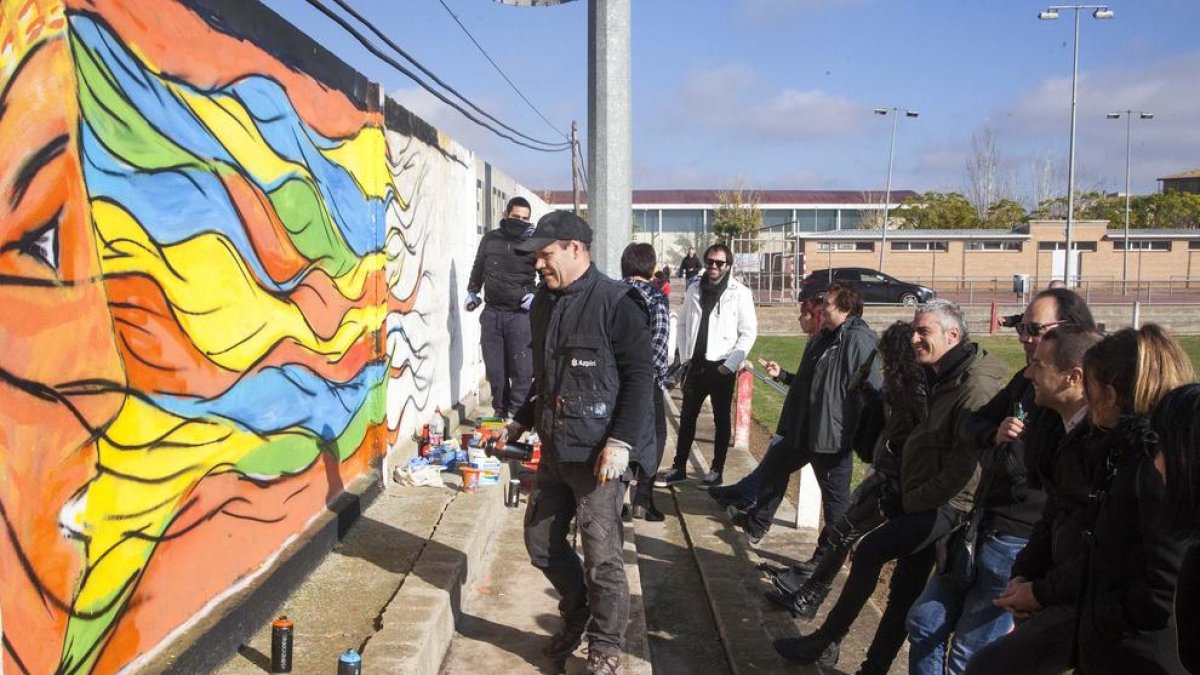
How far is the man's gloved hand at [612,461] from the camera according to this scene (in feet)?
13.9

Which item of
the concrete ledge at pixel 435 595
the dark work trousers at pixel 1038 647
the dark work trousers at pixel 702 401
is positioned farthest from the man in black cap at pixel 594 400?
the dark work trousers at pixel 702 401

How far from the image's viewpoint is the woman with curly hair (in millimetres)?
2832

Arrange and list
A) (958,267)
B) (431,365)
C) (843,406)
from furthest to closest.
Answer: (958,267) → (431,365) → (843,406)

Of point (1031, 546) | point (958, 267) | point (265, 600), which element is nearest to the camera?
point (1031, 546)

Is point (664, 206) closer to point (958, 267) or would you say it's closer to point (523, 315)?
point (958, 267)

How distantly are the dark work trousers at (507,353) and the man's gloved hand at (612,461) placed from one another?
4.65m

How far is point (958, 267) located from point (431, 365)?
172ft

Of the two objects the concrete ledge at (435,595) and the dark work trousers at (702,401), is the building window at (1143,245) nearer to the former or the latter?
the dark work trousers at (702,401)

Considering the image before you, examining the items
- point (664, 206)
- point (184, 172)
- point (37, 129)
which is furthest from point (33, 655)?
point (664, 206)

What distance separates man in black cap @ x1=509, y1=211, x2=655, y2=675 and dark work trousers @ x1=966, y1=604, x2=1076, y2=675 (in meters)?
1.49

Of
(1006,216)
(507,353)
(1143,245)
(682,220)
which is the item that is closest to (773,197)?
(682,220)

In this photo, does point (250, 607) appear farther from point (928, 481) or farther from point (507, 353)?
point (507, 353)

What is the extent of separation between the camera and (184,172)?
3.85m

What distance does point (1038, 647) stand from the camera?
134 inches
